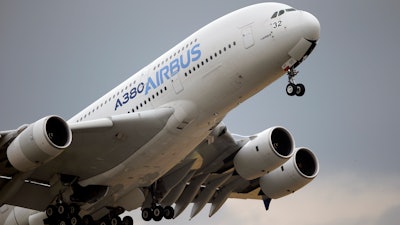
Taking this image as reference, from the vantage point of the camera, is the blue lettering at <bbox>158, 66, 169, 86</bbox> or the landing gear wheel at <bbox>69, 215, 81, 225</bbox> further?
the landing gear wheel at <bbox>69, 215, 81, 225</bbox>

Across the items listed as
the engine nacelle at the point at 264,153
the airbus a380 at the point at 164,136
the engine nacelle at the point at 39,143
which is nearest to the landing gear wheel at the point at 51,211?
the airbus a380 at the point at 164,136

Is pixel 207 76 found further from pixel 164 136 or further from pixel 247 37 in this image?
pixel 164 136

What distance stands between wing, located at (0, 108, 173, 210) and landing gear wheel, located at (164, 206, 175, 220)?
13.1 ft

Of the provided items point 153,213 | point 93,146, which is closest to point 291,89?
point 93,146

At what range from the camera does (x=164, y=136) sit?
3559cm

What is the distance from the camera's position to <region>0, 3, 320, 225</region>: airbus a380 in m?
34.5

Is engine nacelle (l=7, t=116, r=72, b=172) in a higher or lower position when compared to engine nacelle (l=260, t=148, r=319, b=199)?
higher

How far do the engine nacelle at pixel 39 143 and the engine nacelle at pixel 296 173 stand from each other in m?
10.9

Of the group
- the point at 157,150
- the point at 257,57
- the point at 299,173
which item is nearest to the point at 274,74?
the point at 257,57

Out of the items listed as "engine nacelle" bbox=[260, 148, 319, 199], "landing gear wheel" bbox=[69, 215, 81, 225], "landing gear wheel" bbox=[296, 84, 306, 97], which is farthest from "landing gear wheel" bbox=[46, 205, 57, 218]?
"landing gear wheel" bbox=[296, 84, 306, 97]

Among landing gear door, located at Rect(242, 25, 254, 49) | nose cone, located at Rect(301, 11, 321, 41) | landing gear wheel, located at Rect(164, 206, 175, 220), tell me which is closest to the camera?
nose cone, located at Rect(301, 11, 321, 41)

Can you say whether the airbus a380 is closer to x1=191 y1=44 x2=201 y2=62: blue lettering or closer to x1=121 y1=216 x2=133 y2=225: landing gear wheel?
x1=191 y1=44 x2=201 y2=62: blue lettering

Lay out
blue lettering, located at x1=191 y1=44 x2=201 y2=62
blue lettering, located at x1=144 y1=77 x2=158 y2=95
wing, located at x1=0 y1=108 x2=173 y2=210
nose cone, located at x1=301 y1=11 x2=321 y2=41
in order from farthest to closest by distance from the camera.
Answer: blue lettering, located at x1=144 y1=77 x2=158 y2=95, wing, located at x1=0 y1=108 x2=173 y2=210, blue lettering, located at x1=191 y1=44 x2=201 y2=62, nose cone, located at x1=301 y1=11 x2=321 y2=41

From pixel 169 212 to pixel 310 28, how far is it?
9855 millimetres
